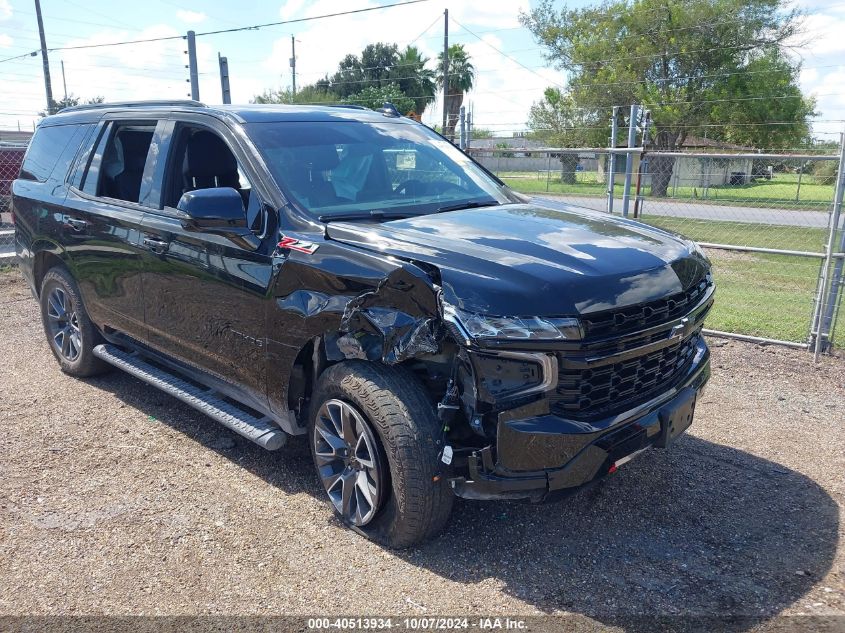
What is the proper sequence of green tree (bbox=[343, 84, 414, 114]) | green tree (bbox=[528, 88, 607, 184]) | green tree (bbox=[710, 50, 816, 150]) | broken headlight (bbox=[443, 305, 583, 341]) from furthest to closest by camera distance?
green tree (bbox=[343, 84, 414, 114]) → green tree (bbox=[528, 88, 607, 184]) → green tree (bbox=[710, 50, 816, 150]) → broken headlight (bbox=[443, 305, 583, 341])

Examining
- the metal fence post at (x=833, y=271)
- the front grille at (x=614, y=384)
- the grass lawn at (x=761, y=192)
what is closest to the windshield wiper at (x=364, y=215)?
the front grille at (x=614, y=384)

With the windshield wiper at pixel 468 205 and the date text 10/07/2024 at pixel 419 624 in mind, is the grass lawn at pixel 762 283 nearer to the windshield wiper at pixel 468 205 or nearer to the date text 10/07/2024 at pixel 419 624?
the windshield wiper at pixel 468 205

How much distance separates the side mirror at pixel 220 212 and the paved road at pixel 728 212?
6.99 meters

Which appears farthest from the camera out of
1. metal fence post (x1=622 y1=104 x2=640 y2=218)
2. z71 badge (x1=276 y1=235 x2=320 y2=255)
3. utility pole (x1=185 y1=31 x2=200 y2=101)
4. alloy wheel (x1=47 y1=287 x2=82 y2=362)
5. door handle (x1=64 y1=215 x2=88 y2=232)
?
utility pole (x1=185 y1=31 x2=200 y2=101)

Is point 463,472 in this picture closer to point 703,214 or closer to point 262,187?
point 262,187

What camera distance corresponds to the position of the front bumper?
292 centimetres

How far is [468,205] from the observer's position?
13.8 feet

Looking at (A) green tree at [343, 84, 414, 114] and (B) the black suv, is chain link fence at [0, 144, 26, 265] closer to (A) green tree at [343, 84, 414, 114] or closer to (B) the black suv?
(B) the black suv

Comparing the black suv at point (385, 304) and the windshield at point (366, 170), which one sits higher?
the windshield at point (366, 170)

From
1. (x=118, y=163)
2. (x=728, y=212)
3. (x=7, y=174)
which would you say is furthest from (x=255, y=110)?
(x=728, y=212)

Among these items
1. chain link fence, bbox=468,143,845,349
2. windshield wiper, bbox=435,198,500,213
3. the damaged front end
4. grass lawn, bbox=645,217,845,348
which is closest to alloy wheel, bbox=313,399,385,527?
the damaged front end

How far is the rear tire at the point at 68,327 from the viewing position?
5578 mm

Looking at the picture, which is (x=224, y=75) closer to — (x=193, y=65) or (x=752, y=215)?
(x=193, y=65)

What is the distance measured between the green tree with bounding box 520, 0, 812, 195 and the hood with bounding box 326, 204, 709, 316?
2480 cm
